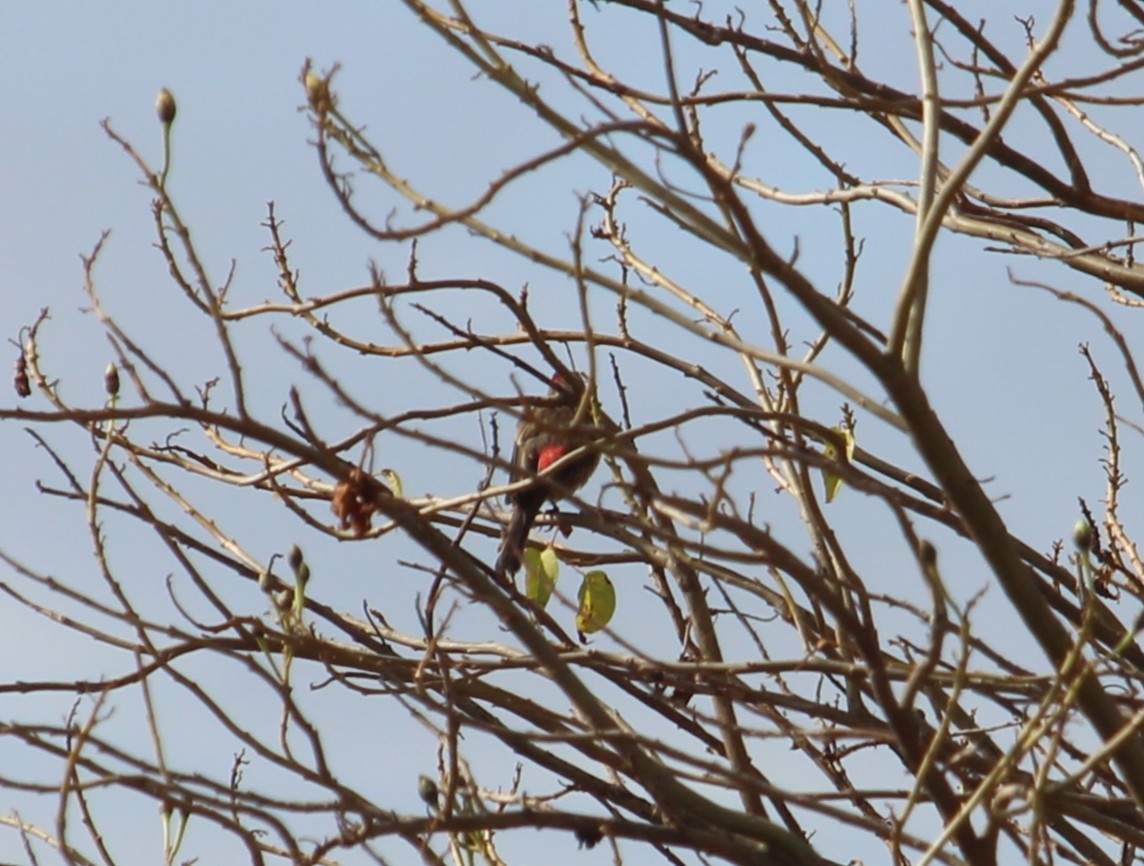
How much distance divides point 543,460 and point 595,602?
4.08 meters

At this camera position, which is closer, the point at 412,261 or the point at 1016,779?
the point at 1016,779

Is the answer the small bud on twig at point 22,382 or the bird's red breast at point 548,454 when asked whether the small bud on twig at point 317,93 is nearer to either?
the small bud on twig at point 22,382

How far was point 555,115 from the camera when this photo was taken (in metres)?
2.63

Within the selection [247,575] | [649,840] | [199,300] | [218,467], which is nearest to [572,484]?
[218,467]

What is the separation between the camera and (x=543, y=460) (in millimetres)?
8086

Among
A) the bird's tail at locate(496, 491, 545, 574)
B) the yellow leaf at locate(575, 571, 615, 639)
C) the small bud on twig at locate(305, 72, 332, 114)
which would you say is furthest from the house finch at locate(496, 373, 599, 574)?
the small bud on twig at locate(305, 72, 332, 114)

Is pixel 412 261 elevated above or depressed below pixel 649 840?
above

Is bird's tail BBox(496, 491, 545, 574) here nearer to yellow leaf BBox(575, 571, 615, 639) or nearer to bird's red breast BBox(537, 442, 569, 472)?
yellow leaf BBox(575, 571, 615, 639)

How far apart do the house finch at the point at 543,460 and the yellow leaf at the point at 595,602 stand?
0.21 m

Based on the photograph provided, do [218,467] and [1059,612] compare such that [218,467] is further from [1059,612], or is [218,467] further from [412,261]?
[1059,612]

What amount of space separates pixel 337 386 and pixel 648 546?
143 centimetres

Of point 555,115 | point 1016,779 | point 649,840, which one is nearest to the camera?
point 555,115

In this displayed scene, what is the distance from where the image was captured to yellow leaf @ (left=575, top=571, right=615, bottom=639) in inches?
156

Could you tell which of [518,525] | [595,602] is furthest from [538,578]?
[518,525]
